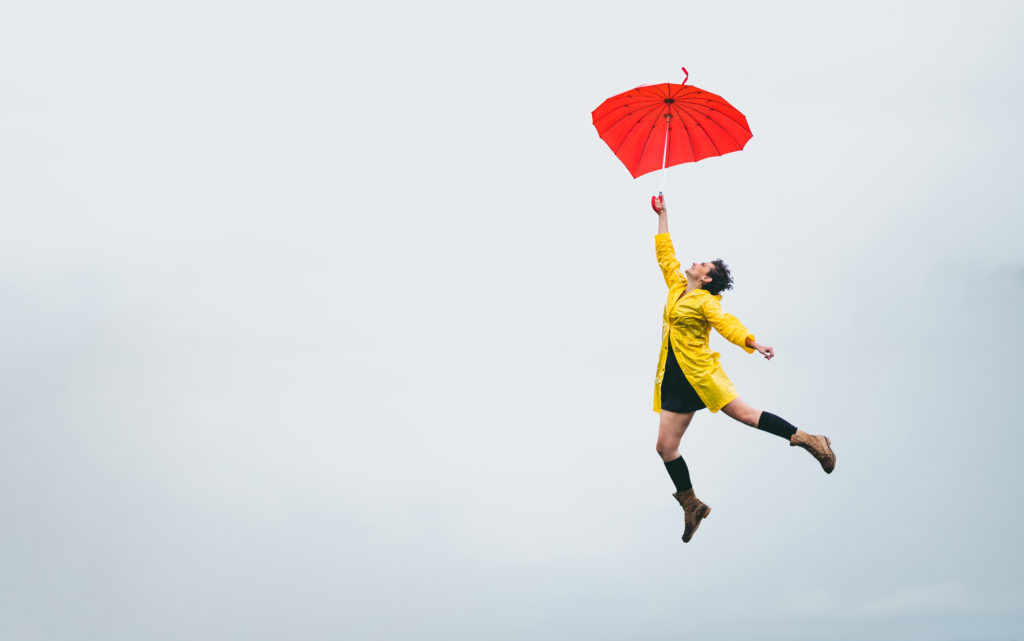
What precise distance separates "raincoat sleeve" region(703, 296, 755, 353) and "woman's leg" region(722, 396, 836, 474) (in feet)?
3.09

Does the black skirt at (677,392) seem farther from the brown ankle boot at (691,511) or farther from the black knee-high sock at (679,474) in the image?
the brown ankle boot at (691,511)

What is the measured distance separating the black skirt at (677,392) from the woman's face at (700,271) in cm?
71

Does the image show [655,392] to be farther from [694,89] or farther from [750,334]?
[694,89]

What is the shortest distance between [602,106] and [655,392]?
3.25m

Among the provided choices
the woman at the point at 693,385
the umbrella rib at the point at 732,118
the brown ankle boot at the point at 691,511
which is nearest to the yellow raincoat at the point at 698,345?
the woman at the point at 693,385

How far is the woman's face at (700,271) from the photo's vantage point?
476 inches

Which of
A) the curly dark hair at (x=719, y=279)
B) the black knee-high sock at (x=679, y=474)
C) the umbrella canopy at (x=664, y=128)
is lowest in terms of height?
the black knee-high sock at (x=679, y=474)

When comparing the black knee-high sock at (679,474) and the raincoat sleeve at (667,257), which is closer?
the black knee-high sock at (679,474)

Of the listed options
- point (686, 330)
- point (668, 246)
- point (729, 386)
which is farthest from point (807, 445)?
point (668, 246)

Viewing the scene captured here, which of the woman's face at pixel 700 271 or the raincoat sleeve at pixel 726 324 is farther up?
the woman's face at pixel 700 271

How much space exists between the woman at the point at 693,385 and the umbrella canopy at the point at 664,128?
4.49 ft

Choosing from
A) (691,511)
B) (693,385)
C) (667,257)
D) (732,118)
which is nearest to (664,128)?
(732,118)

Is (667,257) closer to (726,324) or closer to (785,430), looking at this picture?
(726,324)

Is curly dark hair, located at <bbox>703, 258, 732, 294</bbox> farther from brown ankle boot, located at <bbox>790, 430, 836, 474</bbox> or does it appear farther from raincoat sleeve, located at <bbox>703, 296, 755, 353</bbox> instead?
brown ankle boot, located at <bbox>790, 430, 836, 474</bbox>
